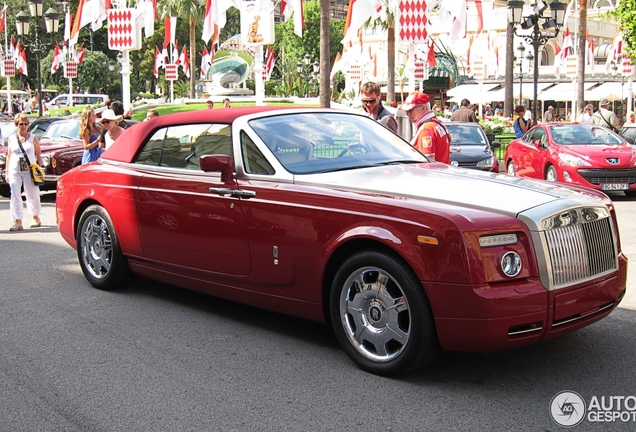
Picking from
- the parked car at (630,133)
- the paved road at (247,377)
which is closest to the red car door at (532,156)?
the parked car at (630,133)

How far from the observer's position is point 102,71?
80375 millimetres

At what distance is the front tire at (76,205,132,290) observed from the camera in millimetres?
7246

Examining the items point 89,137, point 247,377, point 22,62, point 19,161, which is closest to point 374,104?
point 89,137

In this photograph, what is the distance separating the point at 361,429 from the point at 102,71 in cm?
8074

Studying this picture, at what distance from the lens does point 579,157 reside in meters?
15.3

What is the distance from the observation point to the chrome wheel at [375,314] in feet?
16.0

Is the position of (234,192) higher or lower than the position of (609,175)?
higher

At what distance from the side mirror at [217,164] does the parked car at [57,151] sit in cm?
1054

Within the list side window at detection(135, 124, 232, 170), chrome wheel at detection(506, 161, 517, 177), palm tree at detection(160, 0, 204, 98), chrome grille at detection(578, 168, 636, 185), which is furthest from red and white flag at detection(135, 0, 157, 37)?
palm tree at detection(160, 0, 204, 98)

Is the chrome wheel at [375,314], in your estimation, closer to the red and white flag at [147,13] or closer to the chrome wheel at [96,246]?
the chrome wheel at [96,246]

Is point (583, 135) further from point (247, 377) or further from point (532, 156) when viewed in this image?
point (247, 377)

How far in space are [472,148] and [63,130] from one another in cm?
895

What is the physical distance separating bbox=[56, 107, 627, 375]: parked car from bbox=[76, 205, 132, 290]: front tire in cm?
4

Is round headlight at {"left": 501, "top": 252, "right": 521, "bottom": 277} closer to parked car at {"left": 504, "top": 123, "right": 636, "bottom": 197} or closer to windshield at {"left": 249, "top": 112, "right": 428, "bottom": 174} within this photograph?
windshield at {"left": 249, "top": 112, "right": 428, "bottom": 174}
